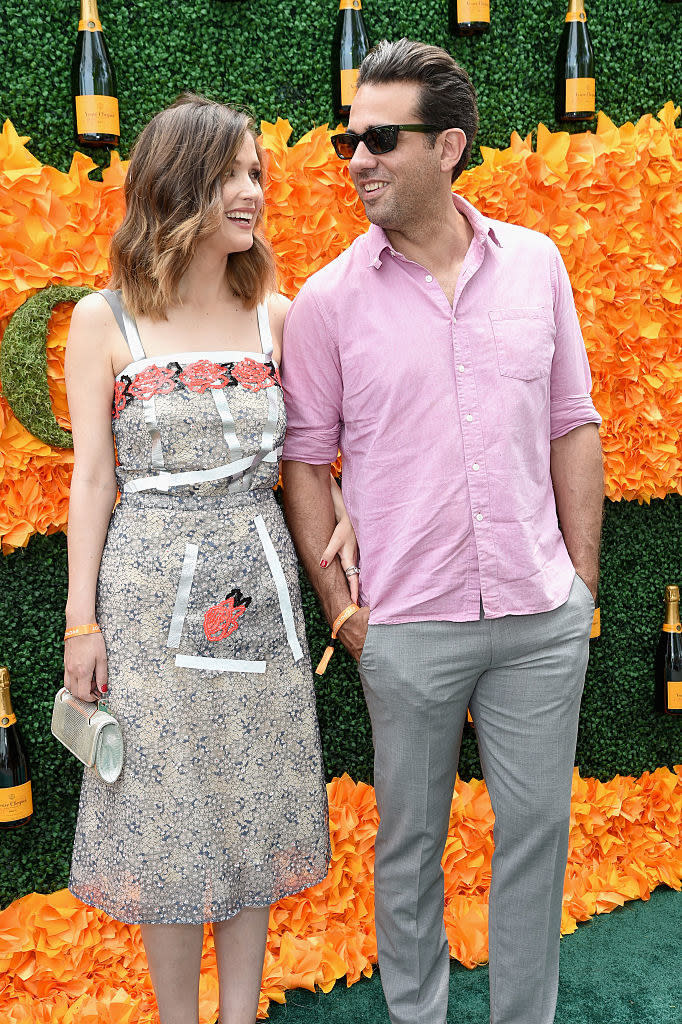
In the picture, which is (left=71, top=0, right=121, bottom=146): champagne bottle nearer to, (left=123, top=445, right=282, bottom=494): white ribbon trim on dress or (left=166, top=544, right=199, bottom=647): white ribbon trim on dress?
(left=123, top=445, right=282, bottom=494): white ribbon trim on dress

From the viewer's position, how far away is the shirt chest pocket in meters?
1.91

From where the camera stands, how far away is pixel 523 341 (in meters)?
1.92

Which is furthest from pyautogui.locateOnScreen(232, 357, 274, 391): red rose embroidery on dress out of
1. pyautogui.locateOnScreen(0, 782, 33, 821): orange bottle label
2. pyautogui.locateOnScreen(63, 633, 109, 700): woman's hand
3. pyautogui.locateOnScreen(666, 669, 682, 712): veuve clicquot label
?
pyautogui.locateOnScreen(666, 669, 682, 712): veuve clicquot label

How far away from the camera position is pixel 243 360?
1.92 m

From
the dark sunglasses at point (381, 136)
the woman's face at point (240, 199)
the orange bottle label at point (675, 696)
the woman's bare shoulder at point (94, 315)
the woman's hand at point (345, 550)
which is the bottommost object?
the orange bottle label at point (675, 696)

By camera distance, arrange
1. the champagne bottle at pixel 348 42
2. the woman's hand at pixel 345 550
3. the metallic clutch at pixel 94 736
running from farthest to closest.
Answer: the champagne bottle at pixel 348 42, the woman's hand at pixel 345 550, the metallic clutch at pixel 94 736

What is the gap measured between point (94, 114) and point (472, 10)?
108 cm

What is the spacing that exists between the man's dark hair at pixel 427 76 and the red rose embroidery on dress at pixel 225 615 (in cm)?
97

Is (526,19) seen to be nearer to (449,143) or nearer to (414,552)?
(449,143)

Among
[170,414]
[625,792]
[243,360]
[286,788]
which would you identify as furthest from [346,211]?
[625,792]

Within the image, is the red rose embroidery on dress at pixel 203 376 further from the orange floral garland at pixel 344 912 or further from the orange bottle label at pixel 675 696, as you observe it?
the orange bottle label at pixel 675 696

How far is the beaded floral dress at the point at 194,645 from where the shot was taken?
1.84 metres

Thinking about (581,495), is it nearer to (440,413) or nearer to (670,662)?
(440,413)

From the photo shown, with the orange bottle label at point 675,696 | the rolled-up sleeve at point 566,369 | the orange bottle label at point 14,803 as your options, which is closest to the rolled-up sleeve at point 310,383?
the rolled-up sleeve at point 566,369
